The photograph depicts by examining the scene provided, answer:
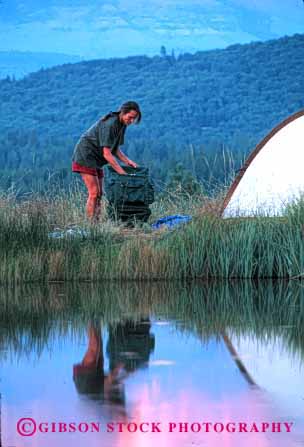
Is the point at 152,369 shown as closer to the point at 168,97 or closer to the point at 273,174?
the point at 273,174

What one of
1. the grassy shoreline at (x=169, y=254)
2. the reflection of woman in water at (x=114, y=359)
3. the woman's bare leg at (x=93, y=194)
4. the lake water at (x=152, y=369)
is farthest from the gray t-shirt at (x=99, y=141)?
the reflection of woman in water at (x=114, y=359)

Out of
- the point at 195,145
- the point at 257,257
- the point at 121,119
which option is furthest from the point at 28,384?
the point at 195,145

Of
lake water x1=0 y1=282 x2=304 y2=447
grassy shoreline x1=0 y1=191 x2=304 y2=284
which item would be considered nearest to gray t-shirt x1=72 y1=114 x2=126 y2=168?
grassy shoreline x1=0 y1=191 x2=304 y2=284

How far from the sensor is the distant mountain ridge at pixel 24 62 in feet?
226

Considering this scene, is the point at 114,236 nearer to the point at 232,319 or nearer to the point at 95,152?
the point at 95,152

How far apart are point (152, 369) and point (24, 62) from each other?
65.2m

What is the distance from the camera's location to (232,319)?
7930mm

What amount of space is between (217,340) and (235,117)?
5572cm

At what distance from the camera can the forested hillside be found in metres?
60.1

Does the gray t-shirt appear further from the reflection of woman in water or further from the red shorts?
the reflection of woman in water

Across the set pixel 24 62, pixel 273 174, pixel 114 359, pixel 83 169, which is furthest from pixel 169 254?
pixel 24 62

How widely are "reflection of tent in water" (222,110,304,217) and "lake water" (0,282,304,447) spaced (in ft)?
12.3

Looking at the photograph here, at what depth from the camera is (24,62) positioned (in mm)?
69750

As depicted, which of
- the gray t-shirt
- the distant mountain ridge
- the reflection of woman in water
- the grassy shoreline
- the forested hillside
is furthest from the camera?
the distant mountain ridge
